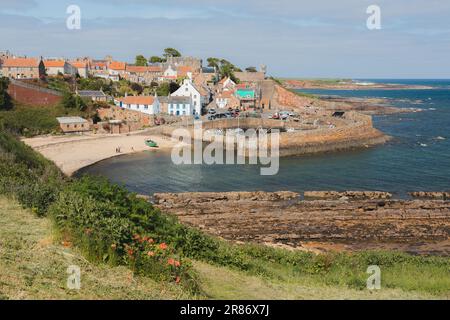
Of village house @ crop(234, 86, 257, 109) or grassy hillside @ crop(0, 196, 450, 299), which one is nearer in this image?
grassy hillside @ crop(0, 196, 450, 299)

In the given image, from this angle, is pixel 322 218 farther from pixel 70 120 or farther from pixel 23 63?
pixel 23 63

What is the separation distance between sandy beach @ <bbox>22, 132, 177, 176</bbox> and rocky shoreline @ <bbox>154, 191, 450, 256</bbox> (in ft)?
49.9

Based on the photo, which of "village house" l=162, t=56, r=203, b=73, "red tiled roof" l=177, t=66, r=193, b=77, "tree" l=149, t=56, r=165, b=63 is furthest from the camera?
"tree" l=149, t=56, r=165, b=63

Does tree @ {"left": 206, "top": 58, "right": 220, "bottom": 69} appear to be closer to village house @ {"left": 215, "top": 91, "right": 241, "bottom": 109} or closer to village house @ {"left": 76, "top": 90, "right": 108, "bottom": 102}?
village house @ {"left": 215, "top": 91, "right": 241, "bottom": 109}

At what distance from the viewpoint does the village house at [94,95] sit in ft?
216

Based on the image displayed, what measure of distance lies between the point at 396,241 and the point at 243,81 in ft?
278

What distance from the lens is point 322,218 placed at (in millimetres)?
26438

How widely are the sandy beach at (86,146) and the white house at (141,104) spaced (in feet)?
31.2

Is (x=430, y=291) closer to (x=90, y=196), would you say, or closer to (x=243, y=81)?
(x=90, y=196)

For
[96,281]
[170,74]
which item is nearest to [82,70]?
[170,74]

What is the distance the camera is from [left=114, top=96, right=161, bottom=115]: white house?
217ft

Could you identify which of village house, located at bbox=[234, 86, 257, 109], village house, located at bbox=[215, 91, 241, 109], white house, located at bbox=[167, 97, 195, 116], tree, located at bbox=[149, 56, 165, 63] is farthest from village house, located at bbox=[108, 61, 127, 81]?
white house, located at bbox=[167, 97, 195, 116]

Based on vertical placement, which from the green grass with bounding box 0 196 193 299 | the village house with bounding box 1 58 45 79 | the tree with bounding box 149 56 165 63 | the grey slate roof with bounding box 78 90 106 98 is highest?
the tree with bounding box 149 56 165 63

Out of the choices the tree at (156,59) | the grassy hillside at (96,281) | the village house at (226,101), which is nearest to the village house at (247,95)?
the village house at (226,101)
